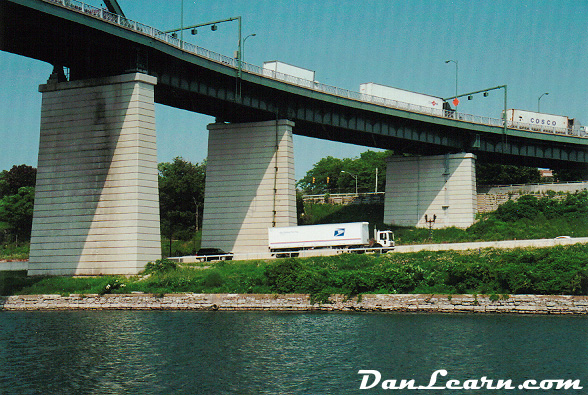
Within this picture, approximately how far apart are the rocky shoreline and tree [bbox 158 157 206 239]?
52.1m

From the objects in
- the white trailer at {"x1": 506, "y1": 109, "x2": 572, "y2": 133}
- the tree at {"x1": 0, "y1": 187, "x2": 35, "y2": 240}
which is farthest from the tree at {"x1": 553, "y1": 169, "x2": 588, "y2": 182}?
the tree at {"x1": 0, "y1": 187, "x2": 35, "y2": 240}

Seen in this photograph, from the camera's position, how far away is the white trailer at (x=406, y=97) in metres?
91.0

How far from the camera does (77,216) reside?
63.0m

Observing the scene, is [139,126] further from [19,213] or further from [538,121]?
[538,121]

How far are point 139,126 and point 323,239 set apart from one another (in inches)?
869

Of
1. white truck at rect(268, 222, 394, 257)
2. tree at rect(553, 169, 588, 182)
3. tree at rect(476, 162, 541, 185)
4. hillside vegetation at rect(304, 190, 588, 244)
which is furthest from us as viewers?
tree at rect(476, 162, 541, 185)

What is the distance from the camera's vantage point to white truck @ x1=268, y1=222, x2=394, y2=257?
72.5 m

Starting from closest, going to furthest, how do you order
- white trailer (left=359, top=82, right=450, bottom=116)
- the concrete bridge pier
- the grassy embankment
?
1. the grassy embankment
2. white trailer (left=359, top=82, right=450, bottom=116)
3. the concrete bridge pier

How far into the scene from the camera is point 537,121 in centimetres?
10394

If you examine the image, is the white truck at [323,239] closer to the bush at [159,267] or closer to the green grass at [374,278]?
the green grass at [374,278]

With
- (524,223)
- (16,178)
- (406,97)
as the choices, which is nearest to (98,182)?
(406,97)

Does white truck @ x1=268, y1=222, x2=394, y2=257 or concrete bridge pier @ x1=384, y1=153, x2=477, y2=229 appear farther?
concrete bridge pier @ x1=384, y1=153, x2=477, y2=229

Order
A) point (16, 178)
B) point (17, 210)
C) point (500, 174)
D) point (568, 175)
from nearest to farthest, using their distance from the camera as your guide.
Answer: point (17, 210), point (16, 178), point (568, 175), point (500, 174)

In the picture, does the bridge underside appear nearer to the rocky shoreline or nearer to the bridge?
the bridge
